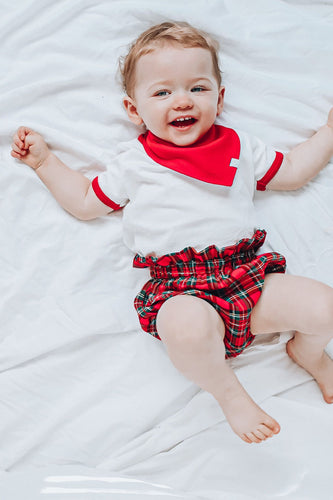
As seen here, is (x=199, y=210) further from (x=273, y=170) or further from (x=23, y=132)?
(x=23, y=132)

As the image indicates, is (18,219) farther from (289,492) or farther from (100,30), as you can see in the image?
(289,492)

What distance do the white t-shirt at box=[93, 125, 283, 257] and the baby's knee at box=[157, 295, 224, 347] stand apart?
0.48 feet

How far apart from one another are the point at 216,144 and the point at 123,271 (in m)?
0.35

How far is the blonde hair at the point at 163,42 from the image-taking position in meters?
Answer: 1.11

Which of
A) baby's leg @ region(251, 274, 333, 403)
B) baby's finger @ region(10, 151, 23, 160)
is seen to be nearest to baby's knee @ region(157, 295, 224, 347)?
baby's leg @ region(251, 274, 333, 403)

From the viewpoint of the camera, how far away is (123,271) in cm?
120

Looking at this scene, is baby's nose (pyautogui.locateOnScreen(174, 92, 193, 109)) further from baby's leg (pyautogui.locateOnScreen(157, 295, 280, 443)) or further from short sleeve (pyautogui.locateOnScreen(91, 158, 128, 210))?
baby's leg (pyautogui.locateOnScreen(157, 295, 280, 443))

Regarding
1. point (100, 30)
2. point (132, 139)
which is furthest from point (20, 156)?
point (100, 30)

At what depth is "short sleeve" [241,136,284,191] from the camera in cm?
117

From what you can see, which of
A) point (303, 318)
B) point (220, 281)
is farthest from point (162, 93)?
point (303, 318)

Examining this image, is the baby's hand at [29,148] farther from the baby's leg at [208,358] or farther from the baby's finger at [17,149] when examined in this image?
the baby's leg at [208,358]

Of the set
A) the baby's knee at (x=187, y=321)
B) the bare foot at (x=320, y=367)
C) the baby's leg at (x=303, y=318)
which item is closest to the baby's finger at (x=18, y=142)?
the baby's knee at (x=187, y=321)

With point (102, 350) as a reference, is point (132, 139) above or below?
above

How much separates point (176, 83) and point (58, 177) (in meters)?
0.34
